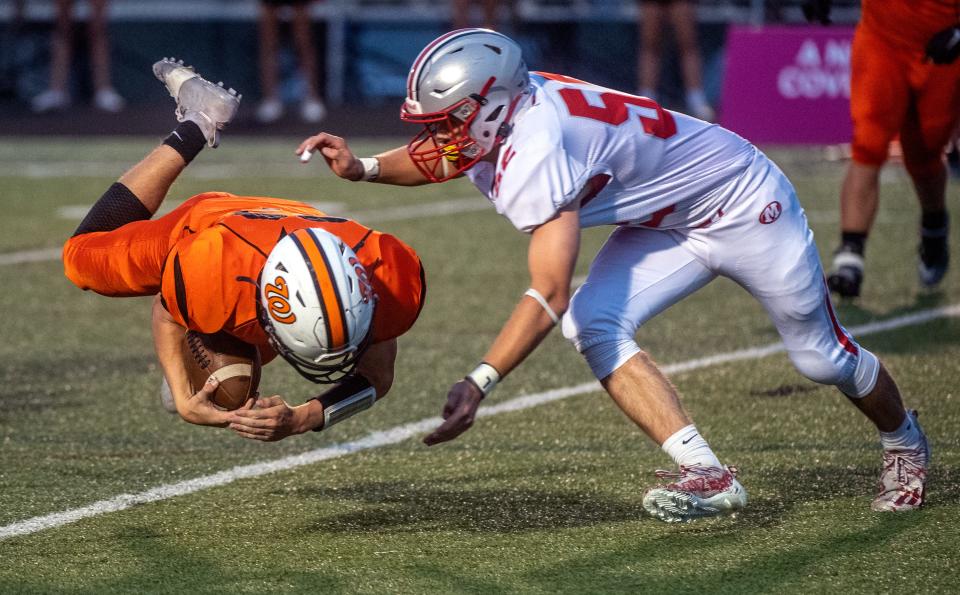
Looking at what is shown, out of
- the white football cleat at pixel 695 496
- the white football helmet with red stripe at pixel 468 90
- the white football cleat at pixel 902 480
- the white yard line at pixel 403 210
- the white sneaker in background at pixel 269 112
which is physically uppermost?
the white football helmet with red stripe at pixel 468 90

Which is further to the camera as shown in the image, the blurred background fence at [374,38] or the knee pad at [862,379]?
the blurred background fence at [374,38]

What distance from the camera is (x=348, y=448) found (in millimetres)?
4977

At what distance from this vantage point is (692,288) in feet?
14.1

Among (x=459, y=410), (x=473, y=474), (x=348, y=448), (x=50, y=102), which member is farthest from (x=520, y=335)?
(x=50, y=102)

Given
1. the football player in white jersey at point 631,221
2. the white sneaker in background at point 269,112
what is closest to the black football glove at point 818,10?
the football player in white jersey at point 631,221

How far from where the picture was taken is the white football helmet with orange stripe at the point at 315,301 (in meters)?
3.85

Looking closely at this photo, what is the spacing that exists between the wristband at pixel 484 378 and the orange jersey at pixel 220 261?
0.65 meters

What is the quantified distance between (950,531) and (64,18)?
40.2 feet

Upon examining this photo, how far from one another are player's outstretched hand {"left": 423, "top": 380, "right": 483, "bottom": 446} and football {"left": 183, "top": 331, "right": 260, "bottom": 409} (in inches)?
38.6

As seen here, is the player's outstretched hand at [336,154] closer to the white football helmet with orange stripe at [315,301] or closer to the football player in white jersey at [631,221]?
the football player in white jersey at [631,221]

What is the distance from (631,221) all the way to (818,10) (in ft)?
11.1

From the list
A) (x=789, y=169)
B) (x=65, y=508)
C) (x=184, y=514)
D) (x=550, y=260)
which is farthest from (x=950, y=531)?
(x=789, y=169)

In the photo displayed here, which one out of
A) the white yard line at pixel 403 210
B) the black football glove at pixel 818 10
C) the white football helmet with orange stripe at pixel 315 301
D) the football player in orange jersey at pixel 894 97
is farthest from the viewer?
the white yard line at pixel 403 210

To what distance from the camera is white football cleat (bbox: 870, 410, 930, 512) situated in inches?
164
